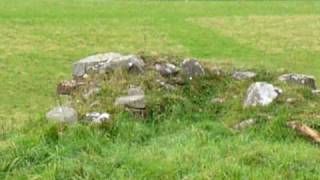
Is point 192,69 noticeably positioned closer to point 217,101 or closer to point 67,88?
point 217,101

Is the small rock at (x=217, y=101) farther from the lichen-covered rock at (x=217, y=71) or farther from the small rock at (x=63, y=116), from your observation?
the small rock at (x=63, y=116)

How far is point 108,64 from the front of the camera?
1029 cm

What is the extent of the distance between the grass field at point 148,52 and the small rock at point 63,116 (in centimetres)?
17

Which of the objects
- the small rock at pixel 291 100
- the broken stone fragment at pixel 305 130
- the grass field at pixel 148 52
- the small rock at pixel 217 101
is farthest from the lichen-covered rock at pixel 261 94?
the broken stone fragment at pixel 305 130

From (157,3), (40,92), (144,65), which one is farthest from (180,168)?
(157,3)

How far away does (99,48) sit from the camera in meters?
19.5

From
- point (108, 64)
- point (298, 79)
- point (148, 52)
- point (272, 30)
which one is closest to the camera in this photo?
point (298, 79)

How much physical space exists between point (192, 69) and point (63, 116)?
2254mm

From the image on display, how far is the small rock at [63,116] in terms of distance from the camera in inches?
338

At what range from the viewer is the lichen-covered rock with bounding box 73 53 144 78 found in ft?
33.3

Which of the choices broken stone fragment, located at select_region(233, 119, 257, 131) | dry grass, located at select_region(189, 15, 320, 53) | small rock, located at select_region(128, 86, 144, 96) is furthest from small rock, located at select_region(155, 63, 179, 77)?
dry grass, located at select_region(189, 15, 320, 53)

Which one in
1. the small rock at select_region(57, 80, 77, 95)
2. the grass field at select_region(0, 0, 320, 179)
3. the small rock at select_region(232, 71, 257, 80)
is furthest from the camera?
the small rock at select_region(57, 80, 77, 95)

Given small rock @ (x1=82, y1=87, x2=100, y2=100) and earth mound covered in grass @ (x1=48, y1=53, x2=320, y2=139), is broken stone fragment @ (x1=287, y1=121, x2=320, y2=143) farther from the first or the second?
small rock @ (x1=82, y1=87, x2=100, y2=100)

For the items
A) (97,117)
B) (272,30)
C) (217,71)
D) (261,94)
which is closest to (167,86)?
(217,71)
